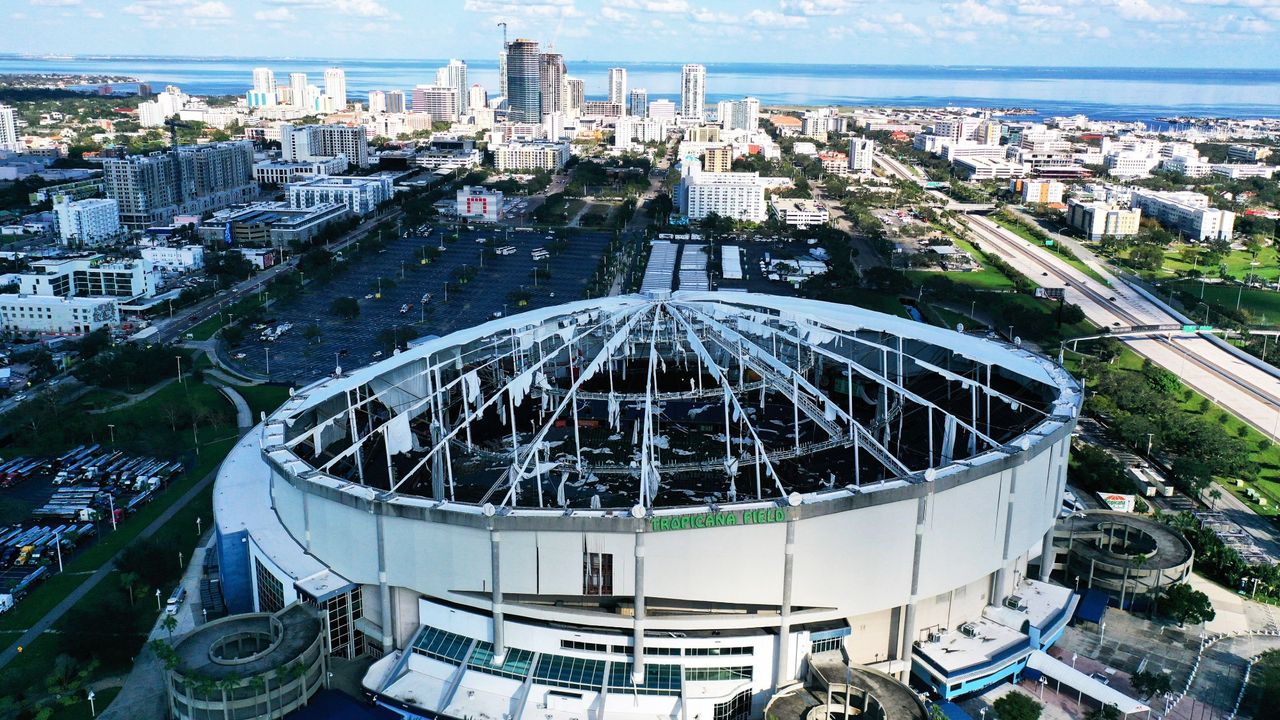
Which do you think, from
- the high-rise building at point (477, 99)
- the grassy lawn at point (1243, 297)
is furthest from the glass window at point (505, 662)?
the high-rise building at point (477, 99)

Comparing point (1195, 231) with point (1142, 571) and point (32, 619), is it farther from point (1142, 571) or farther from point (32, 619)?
point (32, 619)

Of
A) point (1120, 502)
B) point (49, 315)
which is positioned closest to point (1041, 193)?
point (1120, 502)

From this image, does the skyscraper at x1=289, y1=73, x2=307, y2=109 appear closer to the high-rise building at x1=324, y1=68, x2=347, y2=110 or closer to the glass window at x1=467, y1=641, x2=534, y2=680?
the high-rise building at x1=324, y1=68, x2=347, y2=110

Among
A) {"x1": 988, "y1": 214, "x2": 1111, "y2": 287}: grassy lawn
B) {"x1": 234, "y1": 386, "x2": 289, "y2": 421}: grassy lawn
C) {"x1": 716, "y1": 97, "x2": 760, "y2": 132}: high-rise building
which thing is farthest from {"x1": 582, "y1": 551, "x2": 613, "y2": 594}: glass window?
{"x1": 716, "y1": 97, "x2": 760, "y2": 132}: high-rise building

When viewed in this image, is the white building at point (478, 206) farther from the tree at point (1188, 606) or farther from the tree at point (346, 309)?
the tree at point (1188, 606)

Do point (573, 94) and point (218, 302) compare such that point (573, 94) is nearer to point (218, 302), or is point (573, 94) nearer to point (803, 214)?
point (803, 214)

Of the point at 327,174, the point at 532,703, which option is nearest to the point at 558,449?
the point at 532,703
